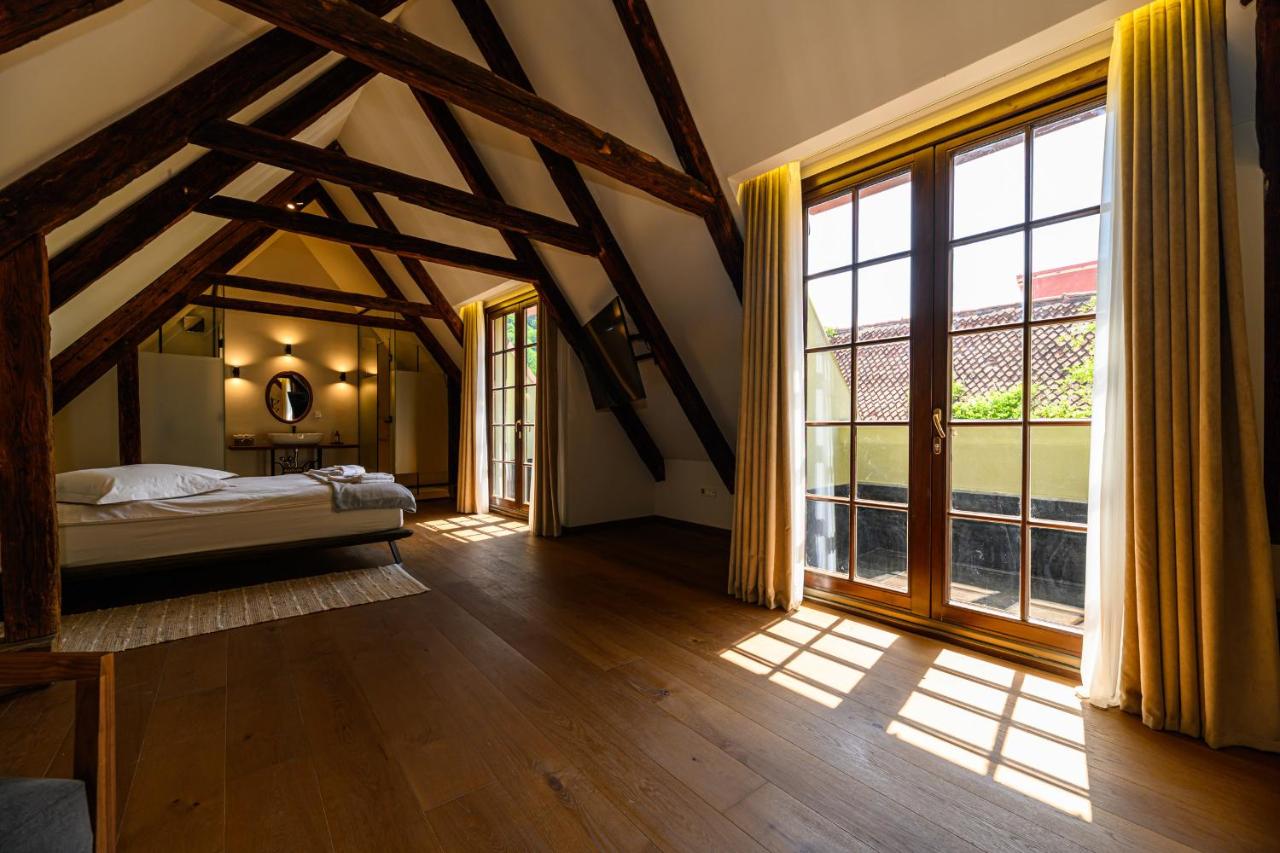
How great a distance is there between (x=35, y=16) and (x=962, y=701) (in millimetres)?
3698

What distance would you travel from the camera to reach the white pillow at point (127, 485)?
2924mm

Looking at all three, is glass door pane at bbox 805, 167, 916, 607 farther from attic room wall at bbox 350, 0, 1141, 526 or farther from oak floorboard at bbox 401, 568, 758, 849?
oak floorboard at bbox 401, 568, 758, 849

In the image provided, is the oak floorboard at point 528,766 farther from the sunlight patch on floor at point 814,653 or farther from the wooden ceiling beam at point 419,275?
the wooden ceiling beam at point 419,275

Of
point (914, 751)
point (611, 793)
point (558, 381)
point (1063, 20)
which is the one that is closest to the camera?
point (611, 793)

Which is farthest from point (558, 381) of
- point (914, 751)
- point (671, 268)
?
point (914, 751)

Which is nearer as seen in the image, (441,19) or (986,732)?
(986,732)

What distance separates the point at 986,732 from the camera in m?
1.79

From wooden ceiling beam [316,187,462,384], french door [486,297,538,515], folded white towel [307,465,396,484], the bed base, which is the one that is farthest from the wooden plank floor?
wooden ceiling beam [316,187,462,384]

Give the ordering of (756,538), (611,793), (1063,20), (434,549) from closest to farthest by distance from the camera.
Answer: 1. (611,793)
2. (1063,20)
3. (756,538)
4. (434,549)

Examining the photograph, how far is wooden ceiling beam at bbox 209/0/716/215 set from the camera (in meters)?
1.71

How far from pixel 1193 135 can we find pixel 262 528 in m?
4.89

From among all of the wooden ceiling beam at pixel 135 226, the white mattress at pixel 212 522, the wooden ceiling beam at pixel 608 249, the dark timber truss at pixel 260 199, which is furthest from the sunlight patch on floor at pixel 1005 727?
the wooden ceiling beam at pixel 135 226

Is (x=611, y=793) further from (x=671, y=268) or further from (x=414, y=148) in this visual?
(x=414, y=148)

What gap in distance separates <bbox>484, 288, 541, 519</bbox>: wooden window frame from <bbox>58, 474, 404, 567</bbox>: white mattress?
6.13 ft
